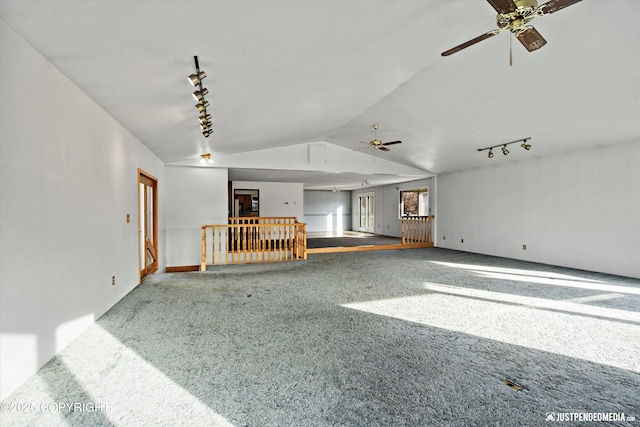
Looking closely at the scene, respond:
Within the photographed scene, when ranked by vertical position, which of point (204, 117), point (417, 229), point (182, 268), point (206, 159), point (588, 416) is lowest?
point (182, 268)

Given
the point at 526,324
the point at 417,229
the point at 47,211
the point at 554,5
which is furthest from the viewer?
the point at 417,229

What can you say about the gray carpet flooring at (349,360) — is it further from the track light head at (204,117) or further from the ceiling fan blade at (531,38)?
the ceiling fan blade at (531,38)

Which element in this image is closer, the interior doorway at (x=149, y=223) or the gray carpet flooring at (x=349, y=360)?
the gray carpet flooring at (x=349, y=360)

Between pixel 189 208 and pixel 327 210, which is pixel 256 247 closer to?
pixel 189 208

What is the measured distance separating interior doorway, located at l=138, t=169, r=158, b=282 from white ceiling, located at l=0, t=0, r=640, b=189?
0.71 metres

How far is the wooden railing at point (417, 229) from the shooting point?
10.3 metres

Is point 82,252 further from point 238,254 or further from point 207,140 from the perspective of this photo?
point 238,254

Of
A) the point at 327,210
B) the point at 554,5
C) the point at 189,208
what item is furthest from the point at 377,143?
the point at 327,210

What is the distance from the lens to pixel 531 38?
2482 millimetres

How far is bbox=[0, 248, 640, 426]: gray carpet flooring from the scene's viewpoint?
Answer: 6.07 ft

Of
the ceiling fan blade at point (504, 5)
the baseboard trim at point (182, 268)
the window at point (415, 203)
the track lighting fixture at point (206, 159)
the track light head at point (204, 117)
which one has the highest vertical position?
the ceiling fan blade at point (504, 5)

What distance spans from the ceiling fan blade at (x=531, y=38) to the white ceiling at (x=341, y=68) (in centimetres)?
55

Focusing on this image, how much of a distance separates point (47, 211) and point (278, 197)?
9648 mm

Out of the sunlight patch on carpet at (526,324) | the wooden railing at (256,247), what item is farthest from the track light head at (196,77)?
the wooden railing at (256,247)
